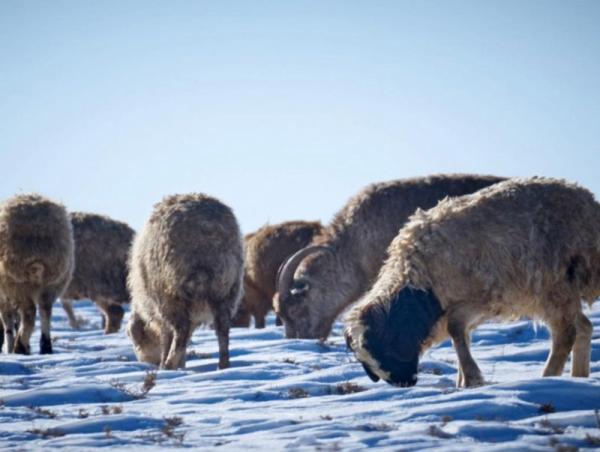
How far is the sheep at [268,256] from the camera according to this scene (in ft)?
67.8

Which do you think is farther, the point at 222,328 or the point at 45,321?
the point at 45,321

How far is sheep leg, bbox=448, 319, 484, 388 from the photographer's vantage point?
8141 millimetres

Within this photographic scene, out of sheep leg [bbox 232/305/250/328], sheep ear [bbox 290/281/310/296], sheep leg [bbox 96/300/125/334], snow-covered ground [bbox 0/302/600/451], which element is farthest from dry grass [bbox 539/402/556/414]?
sheep leg [bbox 232/305/250/328]

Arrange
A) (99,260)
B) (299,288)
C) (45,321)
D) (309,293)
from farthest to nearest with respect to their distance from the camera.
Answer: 1. (99,260)
2. (299,288)
3. (309,293)
4. (45,321)

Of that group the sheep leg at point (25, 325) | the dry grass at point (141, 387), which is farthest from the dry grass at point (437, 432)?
the sheep leg at point (25, 325)

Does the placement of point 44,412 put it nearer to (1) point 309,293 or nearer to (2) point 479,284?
(2) point 479,284

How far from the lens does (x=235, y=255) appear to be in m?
11.3

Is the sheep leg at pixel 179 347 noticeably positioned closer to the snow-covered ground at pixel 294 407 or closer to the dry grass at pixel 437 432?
the snow-covered ground at pixel 294 407

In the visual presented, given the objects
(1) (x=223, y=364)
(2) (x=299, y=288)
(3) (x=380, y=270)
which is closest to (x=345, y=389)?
(3) (x=380, y=270)

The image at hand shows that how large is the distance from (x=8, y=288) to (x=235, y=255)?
3998 mm

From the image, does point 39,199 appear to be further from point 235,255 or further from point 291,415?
point 291,415

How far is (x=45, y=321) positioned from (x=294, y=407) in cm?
710

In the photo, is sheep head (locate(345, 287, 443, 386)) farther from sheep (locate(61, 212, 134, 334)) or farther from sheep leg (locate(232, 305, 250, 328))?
sheep leg (locate(232, 305, 250, 328))

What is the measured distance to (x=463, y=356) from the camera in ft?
26.8
